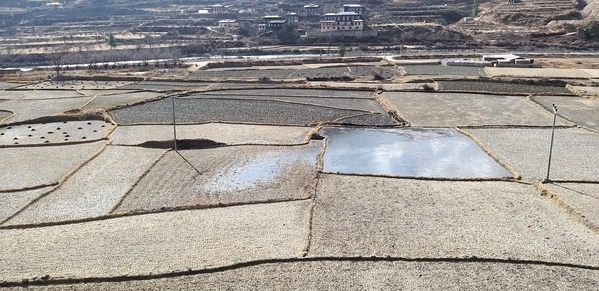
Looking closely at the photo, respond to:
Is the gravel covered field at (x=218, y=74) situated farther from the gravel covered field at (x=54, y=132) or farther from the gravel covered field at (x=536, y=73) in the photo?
the gravel covered field at (x=536, y=73)

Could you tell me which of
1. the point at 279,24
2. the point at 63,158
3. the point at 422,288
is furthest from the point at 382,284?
the point at 279,24

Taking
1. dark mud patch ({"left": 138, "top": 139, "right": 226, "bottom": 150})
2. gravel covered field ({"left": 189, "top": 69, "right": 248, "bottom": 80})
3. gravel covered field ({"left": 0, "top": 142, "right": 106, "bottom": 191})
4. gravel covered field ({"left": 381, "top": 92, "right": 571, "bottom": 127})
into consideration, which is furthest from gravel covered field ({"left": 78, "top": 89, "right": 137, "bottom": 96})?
gravel covered field ({"left": 381, "top": 92, "right": 571, "bottom": 127})

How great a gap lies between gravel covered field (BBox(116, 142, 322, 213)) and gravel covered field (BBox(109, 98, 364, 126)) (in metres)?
4.88

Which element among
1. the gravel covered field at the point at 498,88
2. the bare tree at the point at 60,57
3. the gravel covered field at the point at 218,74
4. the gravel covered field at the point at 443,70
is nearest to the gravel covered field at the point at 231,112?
the gravel covered field at the point at 498,88

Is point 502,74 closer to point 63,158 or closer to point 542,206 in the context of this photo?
point 542,206

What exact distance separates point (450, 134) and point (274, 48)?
4164 cm

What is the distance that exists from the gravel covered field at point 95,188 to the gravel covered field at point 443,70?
2584 cm

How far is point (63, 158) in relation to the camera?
2091 cm

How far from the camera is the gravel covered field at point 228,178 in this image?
54.6 ft

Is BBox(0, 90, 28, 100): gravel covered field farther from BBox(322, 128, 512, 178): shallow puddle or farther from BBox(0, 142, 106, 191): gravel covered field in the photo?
BBox(322, 128, 512, 178): shallow puddle

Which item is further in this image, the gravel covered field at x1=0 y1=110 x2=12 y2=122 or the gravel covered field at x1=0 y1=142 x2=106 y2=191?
the gravel covered field at x1=0 y1=110 x2=12 y2=122

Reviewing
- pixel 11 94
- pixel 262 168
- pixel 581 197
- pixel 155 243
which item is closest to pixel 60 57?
pixel 11 94

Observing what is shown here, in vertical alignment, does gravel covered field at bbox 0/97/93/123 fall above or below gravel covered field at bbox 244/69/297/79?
below

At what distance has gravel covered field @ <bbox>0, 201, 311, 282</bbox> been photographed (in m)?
12.2
